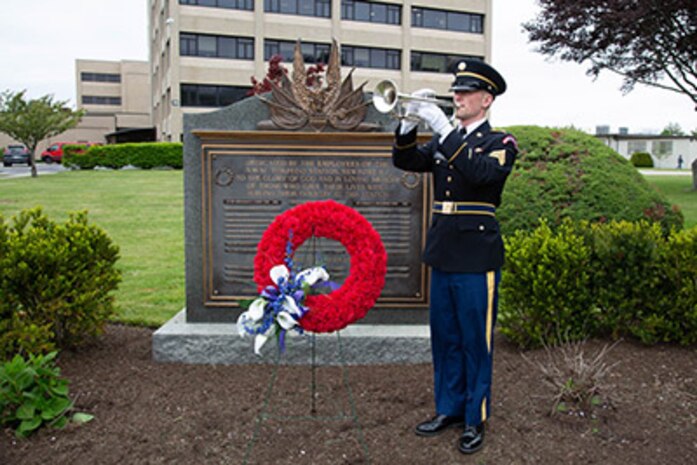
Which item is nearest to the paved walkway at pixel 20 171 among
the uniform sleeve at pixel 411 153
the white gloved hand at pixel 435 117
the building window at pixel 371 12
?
the building window at pixel 371 12

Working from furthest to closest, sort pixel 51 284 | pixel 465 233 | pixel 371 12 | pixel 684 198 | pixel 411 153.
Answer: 1. pixel 371 12
2. pixel 684 198
3. pixel 51 284
4. pixel 411 153
5. pixel 465 233

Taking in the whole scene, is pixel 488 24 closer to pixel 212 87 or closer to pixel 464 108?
pixel 212 87

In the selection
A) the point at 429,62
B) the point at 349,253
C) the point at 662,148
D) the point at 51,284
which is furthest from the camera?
the point at 662,148

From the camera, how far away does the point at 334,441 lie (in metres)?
3.90

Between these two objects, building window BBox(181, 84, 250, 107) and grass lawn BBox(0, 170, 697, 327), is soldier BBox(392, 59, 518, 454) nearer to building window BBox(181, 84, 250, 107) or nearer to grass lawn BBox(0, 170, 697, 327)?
grass lawn BBox(0, 170, 697, 327)

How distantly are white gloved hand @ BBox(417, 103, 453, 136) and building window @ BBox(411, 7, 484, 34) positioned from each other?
47955mm

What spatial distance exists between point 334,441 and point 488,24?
51011 millimetres

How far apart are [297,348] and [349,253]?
1433mm

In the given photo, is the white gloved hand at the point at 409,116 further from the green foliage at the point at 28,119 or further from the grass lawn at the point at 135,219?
the green foliage at the point at 28,119

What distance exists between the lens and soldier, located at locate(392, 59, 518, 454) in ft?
11.4

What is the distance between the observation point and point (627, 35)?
20375 mm

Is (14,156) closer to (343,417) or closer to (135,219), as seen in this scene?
(135,219)

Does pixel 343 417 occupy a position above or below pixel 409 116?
below

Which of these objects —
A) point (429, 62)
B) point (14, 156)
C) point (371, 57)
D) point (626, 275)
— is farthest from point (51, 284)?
point (429, 62)
